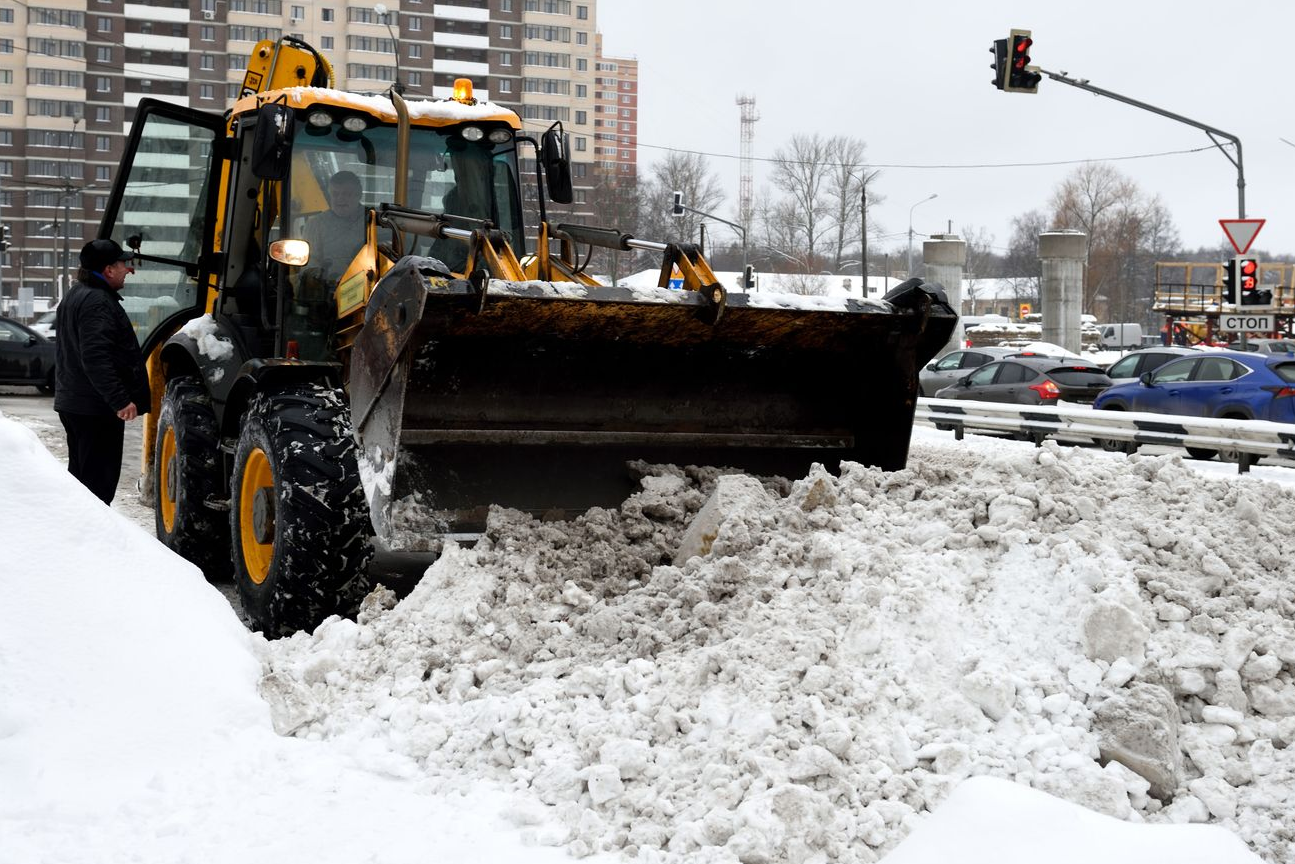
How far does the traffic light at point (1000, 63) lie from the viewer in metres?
19.0

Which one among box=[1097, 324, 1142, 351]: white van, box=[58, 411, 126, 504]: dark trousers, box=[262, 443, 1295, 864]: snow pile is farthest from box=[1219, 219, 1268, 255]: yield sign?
box=[1097, 324, 1142, 351]: white van

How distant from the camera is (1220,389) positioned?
52.0 ft

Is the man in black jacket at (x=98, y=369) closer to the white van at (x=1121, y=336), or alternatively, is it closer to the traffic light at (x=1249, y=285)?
the traffic light at (x=1249, y=285)

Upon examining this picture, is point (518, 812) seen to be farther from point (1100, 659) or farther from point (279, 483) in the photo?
point (279, 483)

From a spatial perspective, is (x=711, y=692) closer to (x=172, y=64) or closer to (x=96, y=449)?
(x=96, y=449)

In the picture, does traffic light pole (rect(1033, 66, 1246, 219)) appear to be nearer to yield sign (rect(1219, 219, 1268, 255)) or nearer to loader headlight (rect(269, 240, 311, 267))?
yield sign (rect(1219, 219, 1268, 255))

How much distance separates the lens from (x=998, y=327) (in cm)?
6119

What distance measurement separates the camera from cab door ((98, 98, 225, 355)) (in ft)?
24.2

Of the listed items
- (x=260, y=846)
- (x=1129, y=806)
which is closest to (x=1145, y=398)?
(x=1129, y=806)

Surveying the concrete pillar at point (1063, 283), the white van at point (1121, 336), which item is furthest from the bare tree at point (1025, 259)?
the concrete pillar at point (1063, 283)

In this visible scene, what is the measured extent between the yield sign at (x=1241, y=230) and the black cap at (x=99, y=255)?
16930 millimetres

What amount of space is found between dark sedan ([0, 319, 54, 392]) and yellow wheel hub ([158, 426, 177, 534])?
53.4 feet

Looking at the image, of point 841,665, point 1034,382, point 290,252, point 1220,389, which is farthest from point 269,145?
point 1034,382

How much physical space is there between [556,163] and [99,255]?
265 centimetres
